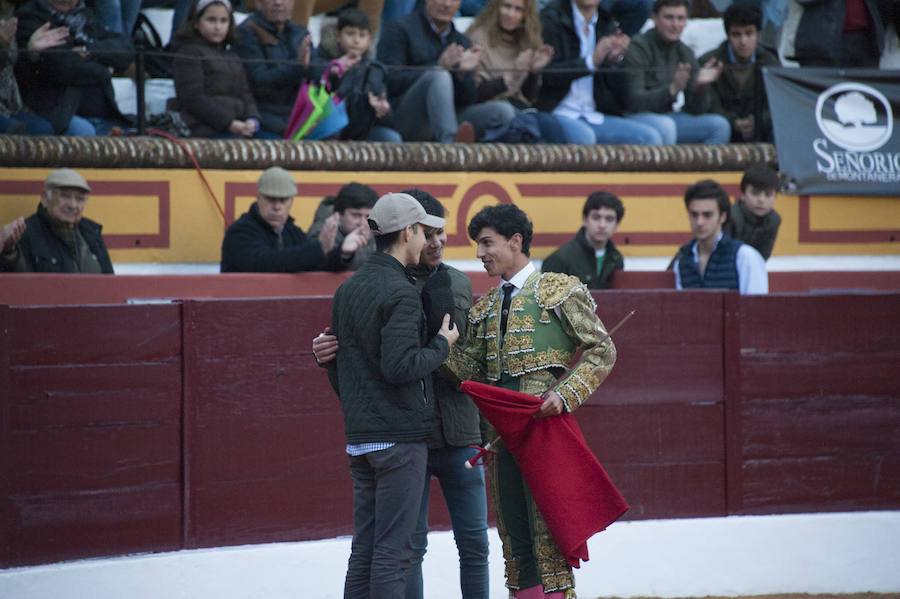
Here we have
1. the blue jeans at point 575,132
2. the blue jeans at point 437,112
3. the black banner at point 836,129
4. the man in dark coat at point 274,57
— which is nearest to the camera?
the man in dark coat at point 274,57

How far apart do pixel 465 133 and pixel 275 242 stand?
149cm

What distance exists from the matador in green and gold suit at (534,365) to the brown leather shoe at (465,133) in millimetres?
2794

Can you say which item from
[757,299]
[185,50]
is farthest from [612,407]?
[185,50]

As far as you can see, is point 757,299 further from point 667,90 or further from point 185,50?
point 185,50

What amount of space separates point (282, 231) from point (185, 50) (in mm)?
1127

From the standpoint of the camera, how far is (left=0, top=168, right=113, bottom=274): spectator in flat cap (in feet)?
16.1

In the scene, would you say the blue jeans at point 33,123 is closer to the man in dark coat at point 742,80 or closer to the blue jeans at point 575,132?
the blue jeans at point 575,132

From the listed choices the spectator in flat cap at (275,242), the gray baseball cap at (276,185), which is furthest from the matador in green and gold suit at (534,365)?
the gray baseball cap at (276,185)

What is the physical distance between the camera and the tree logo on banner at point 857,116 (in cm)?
693

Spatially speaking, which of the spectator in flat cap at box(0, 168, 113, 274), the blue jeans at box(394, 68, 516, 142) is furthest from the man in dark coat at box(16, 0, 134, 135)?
the blue jeans at box(394, 68, 516, 142)

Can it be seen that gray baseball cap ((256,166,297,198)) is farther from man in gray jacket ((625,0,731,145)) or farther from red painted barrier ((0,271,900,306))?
man in gray jacket ((625,0,731,145))

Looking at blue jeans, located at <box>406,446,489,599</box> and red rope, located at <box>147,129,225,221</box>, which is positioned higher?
red rope, located at <box>147,129,225,221</box>

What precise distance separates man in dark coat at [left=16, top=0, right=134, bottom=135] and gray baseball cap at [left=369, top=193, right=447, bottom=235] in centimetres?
284

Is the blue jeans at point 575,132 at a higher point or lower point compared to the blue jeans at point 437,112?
lower
